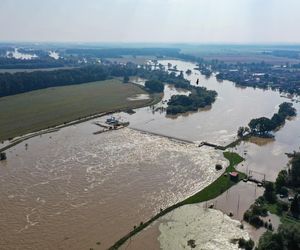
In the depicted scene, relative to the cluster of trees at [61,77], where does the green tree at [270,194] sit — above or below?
below

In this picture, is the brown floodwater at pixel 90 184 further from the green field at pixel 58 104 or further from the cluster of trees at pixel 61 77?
the cluster of trees at pixel 61 77

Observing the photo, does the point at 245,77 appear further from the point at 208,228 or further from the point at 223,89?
the point at 208,228

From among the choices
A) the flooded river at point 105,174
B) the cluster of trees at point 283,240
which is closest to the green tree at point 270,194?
the flooded river at point 105,174

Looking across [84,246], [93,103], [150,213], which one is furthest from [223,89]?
[84,246]

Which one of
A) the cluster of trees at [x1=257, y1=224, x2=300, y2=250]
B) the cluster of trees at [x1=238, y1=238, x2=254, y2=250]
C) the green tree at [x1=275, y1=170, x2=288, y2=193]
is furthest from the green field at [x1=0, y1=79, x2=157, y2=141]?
the cluster of trees at [x1=257, y1=224, x2=300, y2=250]

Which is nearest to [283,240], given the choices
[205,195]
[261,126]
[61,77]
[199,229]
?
[199,229]

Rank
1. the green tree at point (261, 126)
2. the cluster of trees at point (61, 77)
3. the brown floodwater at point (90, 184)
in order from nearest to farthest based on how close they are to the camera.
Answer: the brown floodwater at point (90, 184) < the green tree at point (261, 126) < the cluster of trees at point (61, 77)
